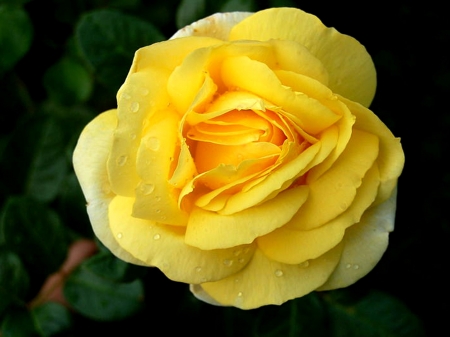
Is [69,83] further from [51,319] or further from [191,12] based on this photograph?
[51,319]

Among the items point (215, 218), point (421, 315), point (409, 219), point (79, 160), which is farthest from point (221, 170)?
point (421, 315)

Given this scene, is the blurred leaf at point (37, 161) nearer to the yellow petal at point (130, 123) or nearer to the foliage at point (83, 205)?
the foliage at point (83, 205)

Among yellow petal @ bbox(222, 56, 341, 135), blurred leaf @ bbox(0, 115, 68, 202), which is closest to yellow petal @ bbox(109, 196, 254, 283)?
yellow petal @ bbox(222, 56, 341, 135)

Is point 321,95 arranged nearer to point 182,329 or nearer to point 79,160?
point 79,160

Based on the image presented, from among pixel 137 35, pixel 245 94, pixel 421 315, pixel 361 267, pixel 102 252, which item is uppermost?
pixel 245 94

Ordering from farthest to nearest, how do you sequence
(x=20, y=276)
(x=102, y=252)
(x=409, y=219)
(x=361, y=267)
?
(x=409, y=219) < (x=20, y=276) < (x=102, y=252) < (x=361, y=267)

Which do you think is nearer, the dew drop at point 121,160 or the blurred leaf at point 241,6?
the dew drop at point 121,160

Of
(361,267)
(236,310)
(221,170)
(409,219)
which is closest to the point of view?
(221,170)

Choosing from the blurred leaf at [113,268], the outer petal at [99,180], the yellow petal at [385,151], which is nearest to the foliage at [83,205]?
the blurred leaf at [113,268]
